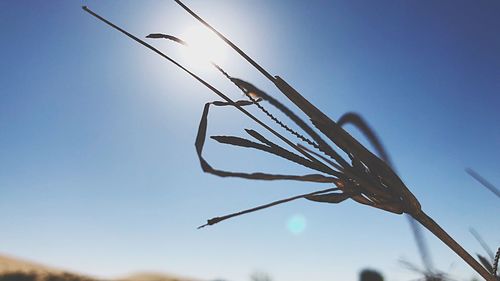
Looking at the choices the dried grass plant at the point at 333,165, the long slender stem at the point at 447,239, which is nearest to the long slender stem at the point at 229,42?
the dried grass plant at the point at 333,165

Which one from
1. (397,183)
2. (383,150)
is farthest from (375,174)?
(383,150)

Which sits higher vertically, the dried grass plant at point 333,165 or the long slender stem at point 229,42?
the long slender stem at point 229,42

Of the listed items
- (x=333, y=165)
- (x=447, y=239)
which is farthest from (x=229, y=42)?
(x=447, y=239)

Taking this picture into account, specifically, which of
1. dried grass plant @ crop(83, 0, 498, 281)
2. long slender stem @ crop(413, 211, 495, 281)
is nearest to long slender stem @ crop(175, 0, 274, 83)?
dried grass plant @ crop(83, 0, 498, 281)

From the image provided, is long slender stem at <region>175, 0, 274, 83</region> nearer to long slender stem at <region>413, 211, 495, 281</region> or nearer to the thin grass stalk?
the thin grass stalk

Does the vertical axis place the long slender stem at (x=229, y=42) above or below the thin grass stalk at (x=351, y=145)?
above

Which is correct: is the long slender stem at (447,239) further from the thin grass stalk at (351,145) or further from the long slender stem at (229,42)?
the long slender stem at (229,42)

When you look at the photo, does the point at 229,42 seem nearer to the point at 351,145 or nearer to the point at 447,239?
the point at 351,145

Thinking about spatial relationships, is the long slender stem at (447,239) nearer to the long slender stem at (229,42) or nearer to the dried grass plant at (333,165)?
the dried grass plant at (333,165)
